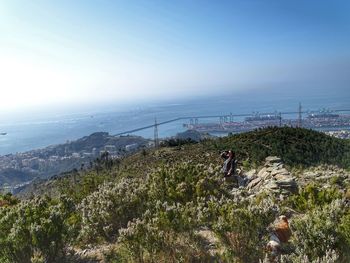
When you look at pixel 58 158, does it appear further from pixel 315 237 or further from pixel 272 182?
pixel 315 237

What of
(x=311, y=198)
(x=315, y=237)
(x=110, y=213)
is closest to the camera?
(x=315, y=237)

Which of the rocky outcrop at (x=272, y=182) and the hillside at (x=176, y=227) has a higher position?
the hillside at (x=176, y=227)

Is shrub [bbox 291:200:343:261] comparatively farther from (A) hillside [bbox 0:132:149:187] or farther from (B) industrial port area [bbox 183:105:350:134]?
(A) hillside [bbox 0:132:149:187]

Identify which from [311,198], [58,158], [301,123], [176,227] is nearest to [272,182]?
[311,198]

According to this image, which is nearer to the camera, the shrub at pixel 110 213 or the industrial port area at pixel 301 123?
the shrub at pixel 110 213

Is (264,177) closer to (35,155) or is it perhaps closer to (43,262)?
(43,262)

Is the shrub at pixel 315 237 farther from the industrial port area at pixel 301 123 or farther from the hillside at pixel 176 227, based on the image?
the industrial port area at pixel 301 123

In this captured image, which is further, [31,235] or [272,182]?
[272,182]

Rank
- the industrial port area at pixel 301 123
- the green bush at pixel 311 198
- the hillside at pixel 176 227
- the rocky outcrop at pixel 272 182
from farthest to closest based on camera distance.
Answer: the industrial port area at pixel 301 123 → the rocky outcrop at pixel 272 182 → the green bush at pixel 311 198 → the hillside at pixel 176 227

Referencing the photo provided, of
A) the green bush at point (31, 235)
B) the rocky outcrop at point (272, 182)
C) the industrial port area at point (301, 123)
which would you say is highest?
the green bush at point (31, 235)

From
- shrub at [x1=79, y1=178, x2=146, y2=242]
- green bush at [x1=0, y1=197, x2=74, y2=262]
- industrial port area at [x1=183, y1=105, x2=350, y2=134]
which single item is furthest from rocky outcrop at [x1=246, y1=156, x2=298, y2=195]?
industrial port area at [x1=183, y1=105, x2=350, y2=134]

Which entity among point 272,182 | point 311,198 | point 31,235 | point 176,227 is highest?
point 176,227

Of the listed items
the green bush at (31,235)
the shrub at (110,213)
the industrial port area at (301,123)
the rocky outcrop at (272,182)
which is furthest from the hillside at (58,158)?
the green bush at (31,235)
